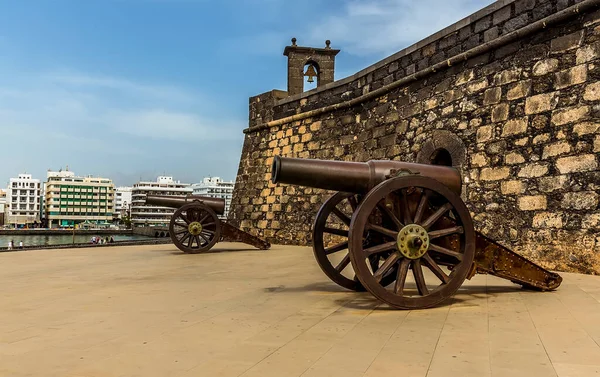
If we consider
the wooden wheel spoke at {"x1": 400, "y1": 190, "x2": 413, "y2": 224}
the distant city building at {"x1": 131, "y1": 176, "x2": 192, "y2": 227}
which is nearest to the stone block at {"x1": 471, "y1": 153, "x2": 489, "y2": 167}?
the wooden wheel spoke at {"x1": 400, "y1": 190, "x2": 413, "y2": 224}

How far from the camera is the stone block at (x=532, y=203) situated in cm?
650

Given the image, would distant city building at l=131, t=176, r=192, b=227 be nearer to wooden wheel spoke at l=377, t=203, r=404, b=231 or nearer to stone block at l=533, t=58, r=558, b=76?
stone block at l=533, t=58, r=558, b=76

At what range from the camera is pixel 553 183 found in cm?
638

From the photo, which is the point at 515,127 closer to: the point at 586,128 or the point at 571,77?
the point at 571,77

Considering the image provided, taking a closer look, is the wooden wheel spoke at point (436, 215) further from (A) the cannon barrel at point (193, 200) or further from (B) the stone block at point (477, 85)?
(A) the cannon barrel at point (193, 200)

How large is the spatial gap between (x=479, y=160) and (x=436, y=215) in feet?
12.5

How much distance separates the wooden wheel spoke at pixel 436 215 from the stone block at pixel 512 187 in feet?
10.4

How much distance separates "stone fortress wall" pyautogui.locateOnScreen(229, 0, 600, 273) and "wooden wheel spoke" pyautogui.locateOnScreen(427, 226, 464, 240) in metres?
2.68

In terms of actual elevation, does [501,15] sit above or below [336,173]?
above

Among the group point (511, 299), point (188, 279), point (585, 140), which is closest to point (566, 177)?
point (585, 140)

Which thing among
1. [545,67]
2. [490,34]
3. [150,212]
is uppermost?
[490,34]

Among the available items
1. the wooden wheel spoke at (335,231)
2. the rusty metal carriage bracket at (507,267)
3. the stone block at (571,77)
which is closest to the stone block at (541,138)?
the stone block at (571,77)

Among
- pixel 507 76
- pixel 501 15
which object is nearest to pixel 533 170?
pixel 507 76

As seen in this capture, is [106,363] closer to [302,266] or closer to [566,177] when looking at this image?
[302,266]
